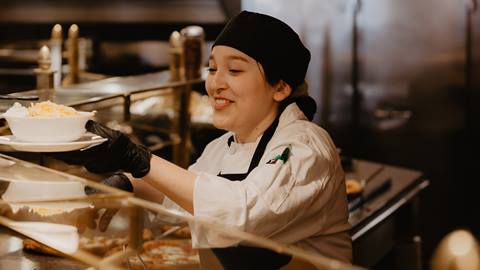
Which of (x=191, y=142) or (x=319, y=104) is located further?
(x=319, y=104)

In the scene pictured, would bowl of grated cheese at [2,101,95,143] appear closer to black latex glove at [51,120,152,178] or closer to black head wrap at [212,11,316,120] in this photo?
black latex glove at [51,120,152,178]

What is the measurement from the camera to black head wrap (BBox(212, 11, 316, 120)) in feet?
7.55

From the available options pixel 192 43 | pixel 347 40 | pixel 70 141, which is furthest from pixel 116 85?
pixel 347 40

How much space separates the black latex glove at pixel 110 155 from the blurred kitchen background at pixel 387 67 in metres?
3.73

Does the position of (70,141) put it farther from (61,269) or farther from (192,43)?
(192,43)

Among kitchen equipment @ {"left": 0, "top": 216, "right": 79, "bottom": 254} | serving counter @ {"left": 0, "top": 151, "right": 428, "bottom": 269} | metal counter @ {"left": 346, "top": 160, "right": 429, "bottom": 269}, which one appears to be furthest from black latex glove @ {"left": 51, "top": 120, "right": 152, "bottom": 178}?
metal counter @ {"left": 346, "top": 160, "right": 429, "bottom": 269}

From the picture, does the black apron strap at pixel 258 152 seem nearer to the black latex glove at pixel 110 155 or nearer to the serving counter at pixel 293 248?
the black latex glove at pixel 110 155

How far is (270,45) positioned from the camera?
234 centimetres

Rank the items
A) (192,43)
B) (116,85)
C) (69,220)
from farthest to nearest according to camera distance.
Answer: (192,43)
(116,85)
(69,220)

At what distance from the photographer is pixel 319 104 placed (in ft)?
20.1

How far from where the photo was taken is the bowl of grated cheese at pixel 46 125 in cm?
194

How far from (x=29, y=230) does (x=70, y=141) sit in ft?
0.95

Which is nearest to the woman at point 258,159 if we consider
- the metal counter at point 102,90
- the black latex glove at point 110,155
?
the black latex glove at point 110,155

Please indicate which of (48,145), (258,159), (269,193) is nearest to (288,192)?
(269,193)
